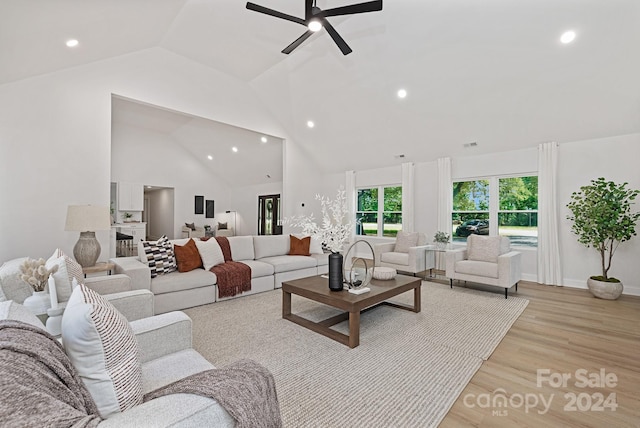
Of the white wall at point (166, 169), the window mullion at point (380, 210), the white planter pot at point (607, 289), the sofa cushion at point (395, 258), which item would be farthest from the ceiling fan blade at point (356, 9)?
the white wall at point (166, 169)

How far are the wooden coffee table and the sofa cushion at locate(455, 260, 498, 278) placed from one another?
1352 millimetres

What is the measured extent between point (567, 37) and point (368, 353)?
14.2 feet

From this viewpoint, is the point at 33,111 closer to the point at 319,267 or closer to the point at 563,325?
the point at 319,267

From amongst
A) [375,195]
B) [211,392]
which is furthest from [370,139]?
[211,392]

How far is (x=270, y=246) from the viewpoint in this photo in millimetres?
5070

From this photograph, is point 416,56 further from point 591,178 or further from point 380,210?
point 380,210

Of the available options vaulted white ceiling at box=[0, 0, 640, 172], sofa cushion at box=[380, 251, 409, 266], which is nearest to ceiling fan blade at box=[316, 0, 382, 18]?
vaulted white ceiling at box=[0, 0, 640, 172]

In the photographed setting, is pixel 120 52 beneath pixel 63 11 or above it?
above

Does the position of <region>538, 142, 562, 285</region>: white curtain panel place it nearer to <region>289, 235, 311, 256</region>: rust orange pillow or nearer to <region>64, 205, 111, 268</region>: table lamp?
<region>289, 235, 311, 256</region>: rust orange pillow

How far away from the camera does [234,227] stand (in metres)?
10.8

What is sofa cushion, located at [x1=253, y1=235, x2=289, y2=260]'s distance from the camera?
4918 mm

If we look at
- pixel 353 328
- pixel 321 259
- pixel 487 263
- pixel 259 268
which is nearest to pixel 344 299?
pixel 353 328

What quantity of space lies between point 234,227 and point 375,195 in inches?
218

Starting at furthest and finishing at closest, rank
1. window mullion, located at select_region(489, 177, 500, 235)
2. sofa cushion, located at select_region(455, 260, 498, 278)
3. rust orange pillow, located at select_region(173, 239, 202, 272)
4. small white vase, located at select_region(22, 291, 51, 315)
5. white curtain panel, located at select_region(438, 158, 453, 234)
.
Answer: white curtain panel, located at select_region(438, 158, 453, 234), window mullion, located at select_region(489, 177, 500, 235), sofa cushion, located at select_region(455, 260, 498, 278), rust orange pillow, located at select_region(173, 239, 202, 272), small white vase, located at select_region(22, 291, 51, 315)
